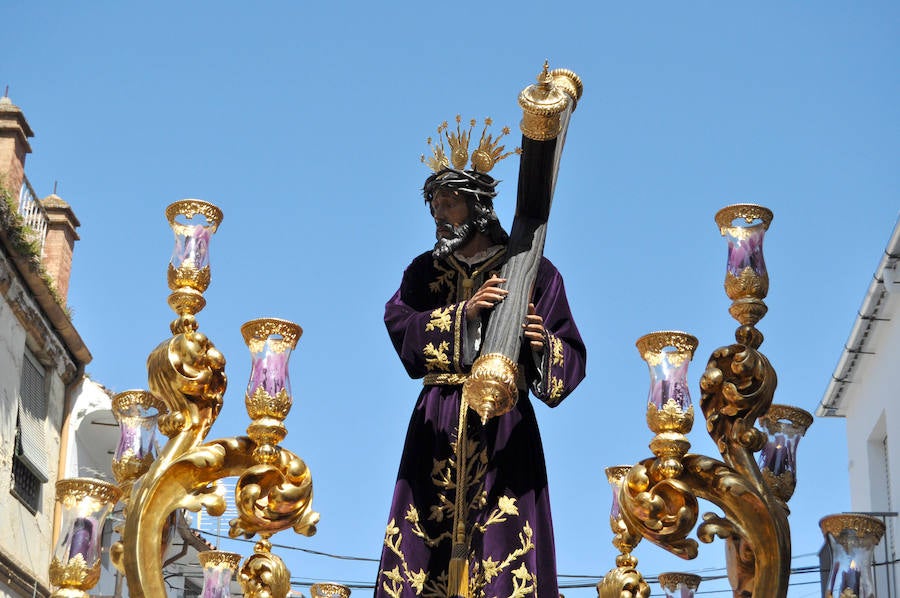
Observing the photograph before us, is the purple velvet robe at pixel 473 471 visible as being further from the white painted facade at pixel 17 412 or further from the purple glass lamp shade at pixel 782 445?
the white painted facade at pixel 17 412

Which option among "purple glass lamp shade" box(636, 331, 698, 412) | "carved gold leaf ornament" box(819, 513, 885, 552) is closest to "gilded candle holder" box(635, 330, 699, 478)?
"purple glass lamp shade" box(636, 331, 698, 412)

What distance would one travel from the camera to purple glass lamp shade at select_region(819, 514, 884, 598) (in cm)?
686

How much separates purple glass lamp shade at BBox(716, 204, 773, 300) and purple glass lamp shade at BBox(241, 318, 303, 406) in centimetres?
193

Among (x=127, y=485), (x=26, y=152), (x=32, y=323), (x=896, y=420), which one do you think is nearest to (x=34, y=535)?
(x=32, y=323)

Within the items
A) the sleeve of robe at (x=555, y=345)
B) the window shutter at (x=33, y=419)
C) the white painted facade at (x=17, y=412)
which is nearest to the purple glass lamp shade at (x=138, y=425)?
the sleeve of robe at (x=555, y=345)

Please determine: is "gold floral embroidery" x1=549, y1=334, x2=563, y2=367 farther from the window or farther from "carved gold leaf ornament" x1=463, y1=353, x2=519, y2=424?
the window

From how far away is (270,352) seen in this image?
7.12 metres

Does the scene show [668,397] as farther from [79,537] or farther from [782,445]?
[79,537]

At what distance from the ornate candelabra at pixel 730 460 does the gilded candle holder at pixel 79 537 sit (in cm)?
223

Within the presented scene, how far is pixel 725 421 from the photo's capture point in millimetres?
7211

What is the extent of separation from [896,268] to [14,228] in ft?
30.2

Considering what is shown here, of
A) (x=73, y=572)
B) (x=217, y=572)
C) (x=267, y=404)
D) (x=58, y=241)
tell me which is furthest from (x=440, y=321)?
(x=58, y=241)

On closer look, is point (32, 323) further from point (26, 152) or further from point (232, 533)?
point (232, 533)

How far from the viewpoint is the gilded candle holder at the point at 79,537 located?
7156 mm
